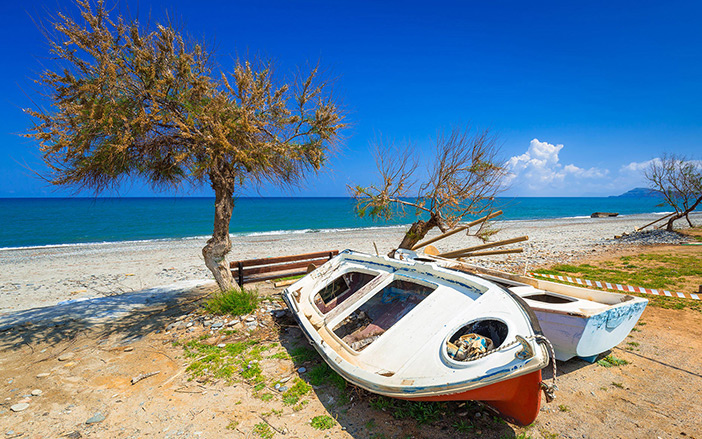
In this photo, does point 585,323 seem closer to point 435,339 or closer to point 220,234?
point 435,339

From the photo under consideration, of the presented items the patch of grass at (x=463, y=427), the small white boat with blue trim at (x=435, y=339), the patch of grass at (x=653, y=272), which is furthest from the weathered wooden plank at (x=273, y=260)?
the patch of grass at (x=653, y=272)

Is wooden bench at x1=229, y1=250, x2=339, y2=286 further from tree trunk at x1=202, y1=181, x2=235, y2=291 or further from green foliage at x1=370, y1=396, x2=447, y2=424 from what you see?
green foliage at x1=370, y1=396, x2=447, y2=424

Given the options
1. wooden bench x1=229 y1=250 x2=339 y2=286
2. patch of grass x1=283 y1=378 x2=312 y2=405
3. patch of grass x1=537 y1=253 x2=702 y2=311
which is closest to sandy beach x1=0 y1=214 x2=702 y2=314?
patch of grass x1=537 y1=253 x2=702 y2=311

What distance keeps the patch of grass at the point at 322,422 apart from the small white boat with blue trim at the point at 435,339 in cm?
57

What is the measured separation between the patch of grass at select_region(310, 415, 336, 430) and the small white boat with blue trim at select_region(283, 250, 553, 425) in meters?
0.57

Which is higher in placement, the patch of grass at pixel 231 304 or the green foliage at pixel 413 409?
the patch of grass at pixel 231 304

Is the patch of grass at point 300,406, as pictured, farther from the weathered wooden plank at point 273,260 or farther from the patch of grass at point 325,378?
the weathered wooden plank at point 273,260

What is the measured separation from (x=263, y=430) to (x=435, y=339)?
7.76 ft

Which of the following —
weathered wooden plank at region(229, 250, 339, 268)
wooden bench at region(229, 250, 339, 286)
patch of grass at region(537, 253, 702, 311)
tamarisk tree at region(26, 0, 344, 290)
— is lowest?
patch of grass at region(537, 253, 702, 311)

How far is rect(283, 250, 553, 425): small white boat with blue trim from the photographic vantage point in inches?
A: 132

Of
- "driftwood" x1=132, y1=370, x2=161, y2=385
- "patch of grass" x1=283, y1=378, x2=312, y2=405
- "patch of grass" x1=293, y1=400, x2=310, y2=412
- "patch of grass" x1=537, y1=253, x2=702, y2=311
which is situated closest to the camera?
"patch of grass" x1=293, y1=400, x2=310, y2=412

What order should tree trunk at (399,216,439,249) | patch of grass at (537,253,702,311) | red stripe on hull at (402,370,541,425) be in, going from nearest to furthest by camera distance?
red stripe on hull at (402,370,541,425) → patch of grass at (537,253,702,311) → tree trunk at (399,216,439,249)

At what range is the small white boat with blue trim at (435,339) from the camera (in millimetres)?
3350

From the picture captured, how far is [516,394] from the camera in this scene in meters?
3.47
